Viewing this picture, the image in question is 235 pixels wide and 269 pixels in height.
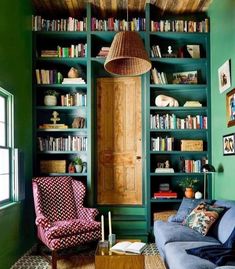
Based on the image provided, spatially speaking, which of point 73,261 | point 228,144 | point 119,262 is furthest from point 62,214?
point 228,144

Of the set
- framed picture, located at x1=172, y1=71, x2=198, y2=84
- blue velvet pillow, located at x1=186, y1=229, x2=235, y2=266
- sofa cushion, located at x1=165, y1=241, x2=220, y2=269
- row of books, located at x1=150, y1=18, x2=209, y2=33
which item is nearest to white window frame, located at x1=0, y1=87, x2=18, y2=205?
sofa cushion, located at x1=165, y1=241, x2=220, y2=269

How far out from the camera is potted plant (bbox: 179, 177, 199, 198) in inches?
194

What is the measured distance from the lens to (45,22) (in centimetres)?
507

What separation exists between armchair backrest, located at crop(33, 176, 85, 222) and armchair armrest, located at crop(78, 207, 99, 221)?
67mm

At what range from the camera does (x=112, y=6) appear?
16.7 ft

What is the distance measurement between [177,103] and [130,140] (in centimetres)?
94

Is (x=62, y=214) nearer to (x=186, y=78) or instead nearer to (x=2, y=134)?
(x=2, y=134)

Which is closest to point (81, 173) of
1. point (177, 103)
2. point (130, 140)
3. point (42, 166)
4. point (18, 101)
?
point (42, 166)

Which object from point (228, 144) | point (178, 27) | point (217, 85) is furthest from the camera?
point (178, 27)

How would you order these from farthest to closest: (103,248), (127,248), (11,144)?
(11,144) < (103,248) < (127,248)

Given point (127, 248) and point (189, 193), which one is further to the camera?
point (189, 193)

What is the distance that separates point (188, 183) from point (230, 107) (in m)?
1.48

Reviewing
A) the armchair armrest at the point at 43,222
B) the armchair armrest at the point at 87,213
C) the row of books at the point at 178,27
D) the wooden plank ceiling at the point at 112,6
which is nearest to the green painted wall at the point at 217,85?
the row of books at the point at 178,27

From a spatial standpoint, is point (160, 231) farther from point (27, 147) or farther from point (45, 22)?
point (45, 22)
